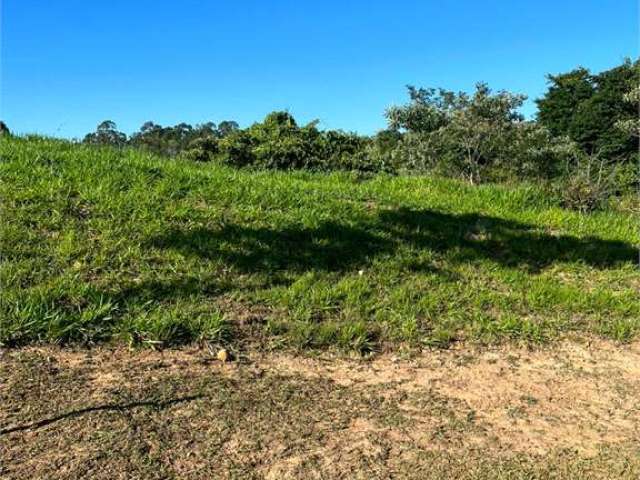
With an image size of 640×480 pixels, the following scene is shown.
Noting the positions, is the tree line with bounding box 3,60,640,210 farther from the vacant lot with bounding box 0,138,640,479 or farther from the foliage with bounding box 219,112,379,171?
the vacant lot with bounding box 0,138,640,479

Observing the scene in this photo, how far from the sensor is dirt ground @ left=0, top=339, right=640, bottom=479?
2.06 metres

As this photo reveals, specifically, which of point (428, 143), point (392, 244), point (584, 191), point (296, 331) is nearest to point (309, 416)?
point (296, 331)

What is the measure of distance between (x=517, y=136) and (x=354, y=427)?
684 inches

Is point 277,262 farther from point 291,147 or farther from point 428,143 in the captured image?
point 428,143

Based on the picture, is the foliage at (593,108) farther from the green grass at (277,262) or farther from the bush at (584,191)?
the green grass at (277,262)

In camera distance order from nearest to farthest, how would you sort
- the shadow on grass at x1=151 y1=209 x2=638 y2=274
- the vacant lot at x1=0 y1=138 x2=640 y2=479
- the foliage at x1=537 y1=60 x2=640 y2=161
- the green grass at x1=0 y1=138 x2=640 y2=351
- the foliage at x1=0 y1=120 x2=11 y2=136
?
the vacant lot at x1=0 y1=138 x2=640 y2=479 → the green grass at x1=0 y1=138 x2=640 y2=351 → the shadow on grass at x1=151 y1=209 x2=638 y2=274 → the foliage at x1=0 y1=120 x2=11 y2=136 → the foliage at x1=537 y1=60 x2=640 y2=161

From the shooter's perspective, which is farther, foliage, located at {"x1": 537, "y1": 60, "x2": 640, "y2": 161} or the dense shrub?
foliage, located at {"x1": 537, "y1": 60, "x2": 640, "y2": 161}

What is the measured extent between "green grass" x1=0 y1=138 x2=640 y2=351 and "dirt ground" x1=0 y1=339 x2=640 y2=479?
0.78 ft

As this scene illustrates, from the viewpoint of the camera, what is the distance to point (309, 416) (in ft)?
7.87

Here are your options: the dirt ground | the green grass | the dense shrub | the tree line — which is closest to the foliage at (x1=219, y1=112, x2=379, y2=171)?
the tree line

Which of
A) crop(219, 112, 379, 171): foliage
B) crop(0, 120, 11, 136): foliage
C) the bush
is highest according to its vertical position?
crop(219, 112, 379, 171): foliage

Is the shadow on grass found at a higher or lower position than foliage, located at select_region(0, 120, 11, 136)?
lower

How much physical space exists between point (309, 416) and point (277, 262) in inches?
62.5

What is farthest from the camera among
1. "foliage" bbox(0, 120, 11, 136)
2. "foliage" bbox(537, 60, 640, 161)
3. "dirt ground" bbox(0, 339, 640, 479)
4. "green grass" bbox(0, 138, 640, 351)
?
"foliage" bbox(537, 60, 640, 161)
